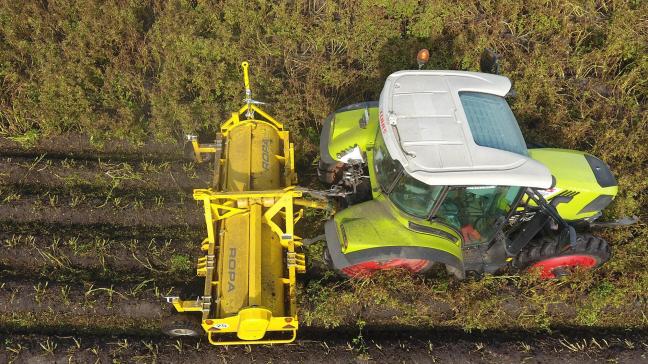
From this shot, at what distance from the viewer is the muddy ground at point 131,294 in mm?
5297

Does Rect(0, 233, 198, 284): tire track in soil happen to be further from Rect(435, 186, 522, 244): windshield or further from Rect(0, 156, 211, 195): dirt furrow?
Rect(435, 186, 522, 244): windshield

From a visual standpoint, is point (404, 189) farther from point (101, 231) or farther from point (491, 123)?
point (101, 231)

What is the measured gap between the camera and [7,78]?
7.51m

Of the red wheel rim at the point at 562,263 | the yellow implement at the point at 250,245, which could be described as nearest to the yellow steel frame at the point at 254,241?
the yellow implement at the point at 250,245

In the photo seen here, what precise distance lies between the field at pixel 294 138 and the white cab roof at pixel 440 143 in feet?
5.98

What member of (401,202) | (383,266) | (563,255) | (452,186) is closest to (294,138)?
(383,266)

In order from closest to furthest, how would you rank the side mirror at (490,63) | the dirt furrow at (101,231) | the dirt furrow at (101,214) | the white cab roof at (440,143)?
the white cab roof at (440,143) → the side mirror at (490,63) → the dirt furrow at (101,231) → the dirt furrow at (101,214)

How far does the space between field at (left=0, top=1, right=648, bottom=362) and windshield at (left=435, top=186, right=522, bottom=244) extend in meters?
0.96

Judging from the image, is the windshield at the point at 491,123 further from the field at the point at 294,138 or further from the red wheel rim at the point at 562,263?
the field at the point at 294,138

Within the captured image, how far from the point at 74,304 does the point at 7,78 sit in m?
4.11

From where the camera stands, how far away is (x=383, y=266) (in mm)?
5434

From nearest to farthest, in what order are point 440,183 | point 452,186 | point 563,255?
point 440,183 → point 452,186 → point 563,255

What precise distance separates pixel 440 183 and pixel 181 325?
2987 mm

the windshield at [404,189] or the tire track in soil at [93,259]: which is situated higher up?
the windshield at [404,189]
